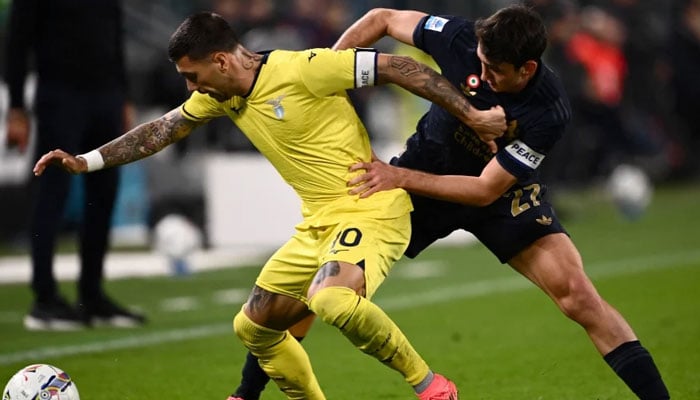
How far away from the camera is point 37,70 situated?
362 inches

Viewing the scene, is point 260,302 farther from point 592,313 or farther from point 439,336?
point 439,336

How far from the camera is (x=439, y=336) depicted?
8734 mm

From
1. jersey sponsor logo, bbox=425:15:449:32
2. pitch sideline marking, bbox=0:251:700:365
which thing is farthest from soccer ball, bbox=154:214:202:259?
jersey sponsor logo, bbox=425:15:449:32

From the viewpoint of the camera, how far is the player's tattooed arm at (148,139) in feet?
20.0

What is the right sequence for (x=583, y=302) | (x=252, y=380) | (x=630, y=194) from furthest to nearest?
(x=630, y=194)
(x=252, y=380)
(x=583, y=302)

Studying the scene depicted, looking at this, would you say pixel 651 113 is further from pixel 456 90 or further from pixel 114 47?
pixel 456 90

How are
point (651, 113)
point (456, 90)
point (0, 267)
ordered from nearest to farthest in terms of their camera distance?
point (456, 90)
point (0, 267)
point (651, 113)

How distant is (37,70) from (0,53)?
228 inches

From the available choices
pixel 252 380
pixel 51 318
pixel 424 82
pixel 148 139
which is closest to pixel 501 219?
pixel 424 82

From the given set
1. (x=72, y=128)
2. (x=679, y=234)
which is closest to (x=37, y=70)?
(x=72, y=128)

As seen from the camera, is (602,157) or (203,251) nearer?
(203,251)

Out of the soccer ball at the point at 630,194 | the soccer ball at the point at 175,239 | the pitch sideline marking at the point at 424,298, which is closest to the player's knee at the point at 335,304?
the pitch sideline marking at the point at 424,298

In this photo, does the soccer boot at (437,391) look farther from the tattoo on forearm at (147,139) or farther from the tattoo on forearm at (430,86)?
the tattoo on forearm at (147,139)

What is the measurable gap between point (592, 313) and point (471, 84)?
3.66ft
